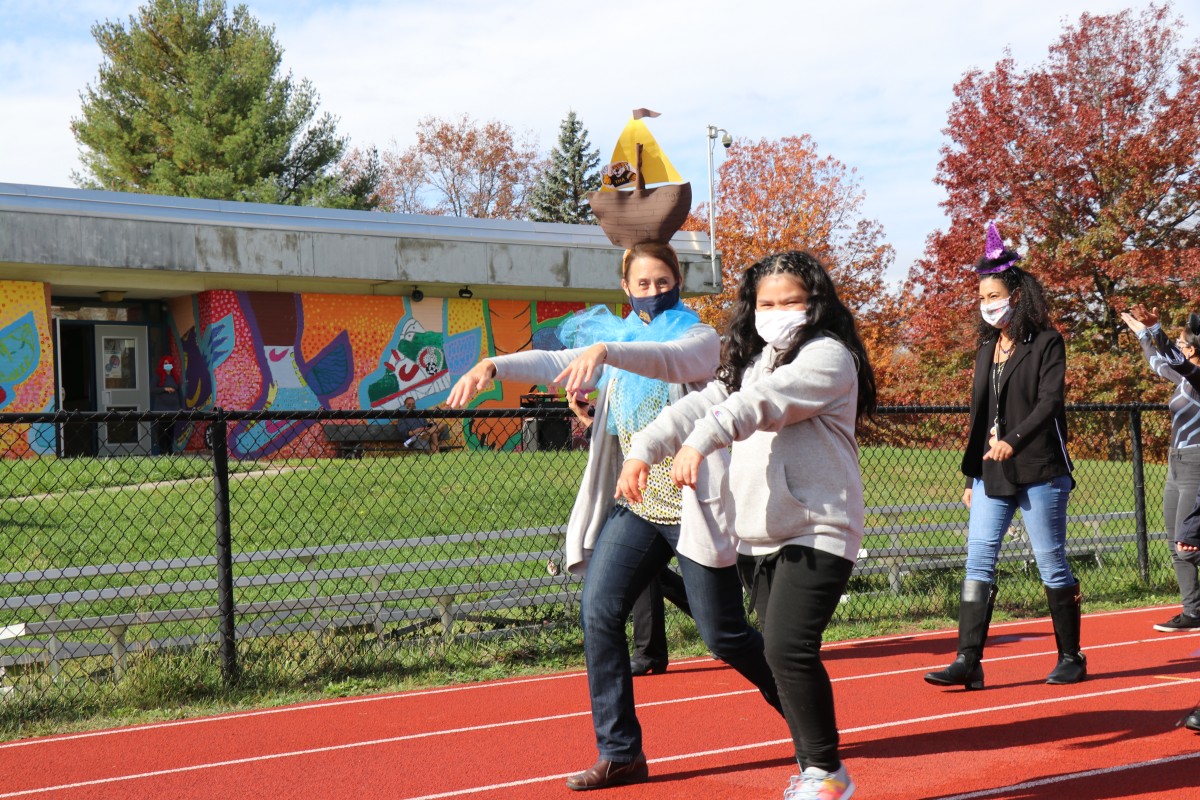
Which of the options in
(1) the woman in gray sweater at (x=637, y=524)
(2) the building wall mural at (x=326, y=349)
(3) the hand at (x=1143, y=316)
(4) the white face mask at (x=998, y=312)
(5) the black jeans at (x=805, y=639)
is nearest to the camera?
(5) the black jeans at (x=805, y=639)

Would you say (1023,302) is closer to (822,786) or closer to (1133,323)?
(1133,323)

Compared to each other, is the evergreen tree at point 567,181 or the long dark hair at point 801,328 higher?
the evergreen tree at point 567,181

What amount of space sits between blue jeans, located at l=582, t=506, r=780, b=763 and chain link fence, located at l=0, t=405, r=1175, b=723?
0.82 metres

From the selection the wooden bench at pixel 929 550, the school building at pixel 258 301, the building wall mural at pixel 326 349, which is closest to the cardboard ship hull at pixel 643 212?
the wooden bench at pixel 929 550

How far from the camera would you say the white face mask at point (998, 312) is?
616 cm

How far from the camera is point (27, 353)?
18.6 m

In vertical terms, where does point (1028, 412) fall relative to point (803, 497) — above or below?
above

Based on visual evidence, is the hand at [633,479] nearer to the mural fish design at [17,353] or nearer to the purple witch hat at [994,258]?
the purple witch hat at [994,258]

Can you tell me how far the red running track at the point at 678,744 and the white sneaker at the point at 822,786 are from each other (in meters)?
0.68

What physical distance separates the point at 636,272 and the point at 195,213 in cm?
1704

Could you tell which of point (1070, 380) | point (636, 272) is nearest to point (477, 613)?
point (636, 272)

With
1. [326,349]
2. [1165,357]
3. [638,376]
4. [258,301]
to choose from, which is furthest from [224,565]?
[326,349]

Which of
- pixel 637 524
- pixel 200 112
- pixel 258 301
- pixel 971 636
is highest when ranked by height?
pixel 200 112

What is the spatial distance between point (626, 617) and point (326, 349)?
60.0 ft
